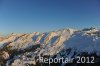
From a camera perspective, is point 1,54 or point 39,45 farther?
point 39,45

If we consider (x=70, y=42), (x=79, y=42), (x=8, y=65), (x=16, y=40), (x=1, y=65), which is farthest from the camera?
(x=16, y=40)

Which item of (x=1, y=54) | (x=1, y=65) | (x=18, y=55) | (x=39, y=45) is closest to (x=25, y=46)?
(x=18, y=55)

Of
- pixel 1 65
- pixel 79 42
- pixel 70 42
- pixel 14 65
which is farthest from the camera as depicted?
pixel 79 42

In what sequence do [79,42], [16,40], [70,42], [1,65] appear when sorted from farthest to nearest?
[16,40]
[79,42]
[70,42]
[1,65]

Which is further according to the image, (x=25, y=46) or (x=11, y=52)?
(x=11, y=52)

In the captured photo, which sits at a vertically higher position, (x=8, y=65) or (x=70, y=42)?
(x=70, y=42)

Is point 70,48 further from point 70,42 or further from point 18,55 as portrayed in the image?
point 18,55

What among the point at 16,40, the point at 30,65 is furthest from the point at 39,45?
the point at 16,40

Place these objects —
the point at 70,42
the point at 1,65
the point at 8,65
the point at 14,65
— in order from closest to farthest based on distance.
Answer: the point at 1,65, the point at 8,65, the point at 14,65, the point at 70,42

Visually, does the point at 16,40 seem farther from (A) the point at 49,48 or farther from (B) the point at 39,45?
(A) the point at 49,48
